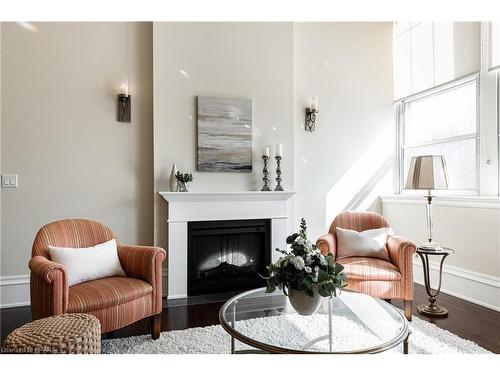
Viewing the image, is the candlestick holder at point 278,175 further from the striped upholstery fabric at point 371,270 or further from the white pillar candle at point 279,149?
the striped upholstery fabric at point 371,270

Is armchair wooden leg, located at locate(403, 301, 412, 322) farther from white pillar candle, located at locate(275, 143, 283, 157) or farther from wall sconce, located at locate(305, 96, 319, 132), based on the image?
wall sconce, located at locate(305, 96, 319, 132)

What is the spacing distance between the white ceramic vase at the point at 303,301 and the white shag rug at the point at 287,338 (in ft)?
0.15

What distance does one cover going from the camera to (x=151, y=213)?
10.9ft

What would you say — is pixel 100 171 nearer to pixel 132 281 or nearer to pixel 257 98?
pixel 132 281

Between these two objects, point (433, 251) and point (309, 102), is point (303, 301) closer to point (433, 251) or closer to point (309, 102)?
point (433, 251)

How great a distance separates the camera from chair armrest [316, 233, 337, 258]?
9.14 feet

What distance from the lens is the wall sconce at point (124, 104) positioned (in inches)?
125

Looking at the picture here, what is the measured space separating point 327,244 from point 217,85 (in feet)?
6.43

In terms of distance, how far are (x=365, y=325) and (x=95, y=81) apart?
3106 mm

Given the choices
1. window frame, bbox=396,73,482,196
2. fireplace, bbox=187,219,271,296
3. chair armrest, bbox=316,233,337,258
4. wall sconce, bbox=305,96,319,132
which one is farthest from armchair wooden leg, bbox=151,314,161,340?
window frame, bbox=396,73,482,196

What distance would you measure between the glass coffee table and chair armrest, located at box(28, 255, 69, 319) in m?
0.89

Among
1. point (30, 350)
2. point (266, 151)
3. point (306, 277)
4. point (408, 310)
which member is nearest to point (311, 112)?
point (266, 151)
